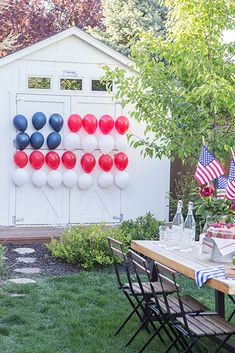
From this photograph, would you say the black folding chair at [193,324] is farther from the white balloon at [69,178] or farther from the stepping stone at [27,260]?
the white balloon at [69,178]

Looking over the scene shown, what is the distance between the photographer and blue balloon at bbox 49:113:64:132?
10.8 metres

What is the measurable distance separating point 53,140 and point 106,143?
93cm

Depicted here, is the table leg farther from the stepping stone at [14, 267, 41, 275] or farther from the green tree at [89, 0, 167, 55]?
the green tree at [89, 0, 167, 55]

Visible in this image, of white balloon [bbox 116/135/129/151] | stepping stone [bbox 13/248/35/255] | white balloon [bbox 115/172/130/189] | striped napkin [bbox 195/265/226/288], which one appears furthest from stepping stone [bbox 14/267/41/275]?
striped napkin [bbox 195/265/226/288]

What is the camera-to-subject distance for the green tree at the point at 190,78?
7637 millimetres

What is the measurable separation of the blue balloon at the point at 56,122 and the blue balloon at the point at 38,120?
12 centimetres

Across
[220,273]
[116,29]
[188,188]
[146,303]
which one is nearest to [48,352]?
[146,303]

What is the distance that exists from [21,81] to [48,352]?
6673mm

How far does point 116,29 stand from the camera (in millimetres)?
21266

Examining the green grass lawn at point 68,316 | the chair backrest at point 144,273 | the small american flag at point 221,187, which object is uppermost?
the small american flag at point 221,187

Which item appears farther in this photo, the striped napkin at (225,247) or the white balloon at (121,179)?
the white balloon at (121,179)

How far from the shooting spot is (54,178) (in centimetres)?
1091

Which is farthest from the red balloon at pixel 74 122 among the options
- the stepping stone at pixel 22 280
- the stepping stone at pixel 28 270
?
the stepping stone at pixel 22 280

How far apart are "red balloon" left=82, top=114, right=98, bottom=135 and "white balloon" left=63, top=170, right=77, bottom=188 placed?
776 millimetres
